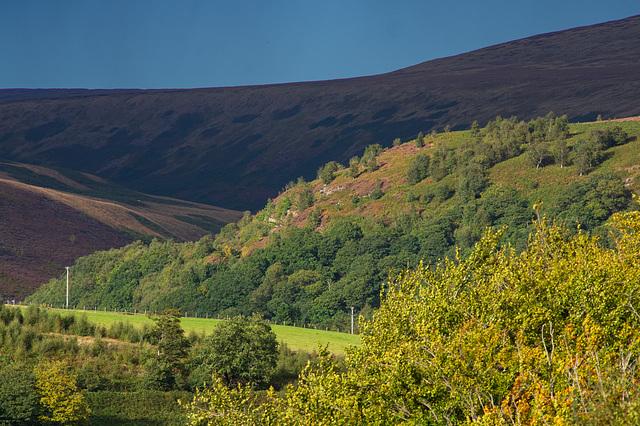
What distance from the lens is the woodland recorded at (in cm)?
1928

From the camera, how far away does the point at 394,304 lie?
25.4 meters

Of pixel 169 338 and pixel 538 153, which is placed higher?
pixel 538 153

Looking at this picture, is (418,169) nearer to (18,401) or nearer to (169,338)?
(169,338)

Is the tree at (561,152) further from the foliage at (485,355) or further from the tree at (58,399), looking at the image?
the foliage at (485,355)

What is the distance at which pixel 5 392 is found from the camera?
4128cm

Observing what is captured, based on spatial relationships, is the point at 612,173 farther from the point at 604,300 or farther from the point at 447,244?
the point at 604,300

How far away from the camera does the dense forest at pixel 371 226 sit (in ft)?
353

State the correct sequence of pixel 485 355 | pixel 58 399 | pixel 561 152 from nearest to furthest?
pixel 485 355
pixel 58 399
pixel 561 152

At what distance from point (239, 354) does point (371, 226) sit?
69.9 meters

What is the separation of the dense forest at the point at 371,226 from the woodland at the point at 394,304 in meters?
0.40

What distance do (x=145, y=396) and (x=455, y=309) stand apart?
119ft

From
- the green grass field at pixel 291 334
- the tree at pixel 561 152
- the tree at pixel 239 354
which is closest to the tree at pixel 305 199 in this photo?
the tree at pixel 561 152

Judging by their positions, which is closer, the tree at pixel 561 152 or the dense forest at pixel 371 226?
the dense forest at pixel 371 226

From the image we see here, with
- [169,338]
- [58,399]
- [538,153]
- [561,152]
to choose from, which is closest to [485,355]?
[58,399]
